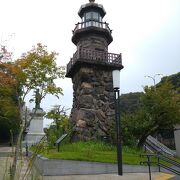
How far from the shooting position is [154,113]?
18.7 m

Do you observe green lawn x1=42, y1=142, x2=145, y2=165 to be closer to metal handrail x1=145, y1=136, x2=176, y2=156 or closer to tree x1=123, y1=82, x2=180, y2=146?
tree x1=123, y1=82, x2=180, y2=146

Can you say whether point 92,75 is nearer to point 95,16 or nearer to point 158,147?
point 95,16

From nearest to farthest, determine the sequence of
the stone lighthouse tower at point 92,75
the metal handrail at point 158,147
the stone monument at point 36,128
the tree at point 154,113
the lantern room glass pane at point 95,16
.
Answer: the tree at point 154,113 → the stone lighthouse tower at point 92,75 → the metal handrail at point 158,147 → the lantern room glass pane at point 95,16 → the stone monument at point 36,128

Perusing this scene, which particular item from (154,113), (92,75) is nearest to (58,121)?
(92,75)

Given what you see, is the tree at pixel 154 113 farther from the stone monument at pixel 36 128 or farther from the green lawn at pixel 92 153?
the stone monument at pixel 36 128

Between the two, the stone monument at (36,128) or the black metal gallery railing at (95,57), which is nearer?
the black metal gallery railing at (95,57)

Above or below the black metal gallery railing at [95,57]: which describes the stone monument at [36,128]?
below

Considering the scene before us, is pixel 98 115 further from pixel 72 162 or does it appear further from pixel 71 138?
pixel 72 162

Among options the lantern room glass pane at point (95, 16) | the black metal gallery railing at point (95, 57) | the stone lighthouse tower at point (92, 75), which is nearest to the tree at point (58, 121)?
the stone lighthouse tower at point (92, 75)

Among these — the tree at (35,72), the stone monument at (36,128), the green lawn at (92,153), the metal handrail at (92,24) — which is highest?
the metal handrail at (92,24)

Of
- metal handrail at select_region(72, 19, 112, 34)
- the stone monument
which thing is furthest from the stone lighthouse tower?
the stone monument

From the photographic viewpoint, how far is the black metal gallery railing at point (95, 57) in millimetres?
21406

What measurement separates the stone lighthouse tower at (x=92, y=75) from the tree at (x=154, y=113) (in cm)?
233

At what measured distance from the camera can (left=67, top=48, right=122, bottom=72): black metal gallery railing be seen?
2141 centimetres
